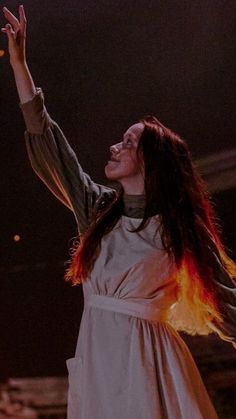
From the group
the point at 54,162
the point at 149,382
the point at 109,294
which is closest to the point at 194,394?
the point at 149,382

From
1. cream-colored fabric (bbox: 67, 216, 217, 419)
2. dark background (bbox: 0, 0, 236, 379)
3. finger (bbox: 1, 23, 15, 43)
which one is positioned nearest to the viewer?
cream-colored fabric (bbox: 67, 216, 217, 419)

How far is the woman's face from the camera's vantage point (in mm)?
1140

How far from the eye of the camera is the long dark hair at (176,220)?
107 cm

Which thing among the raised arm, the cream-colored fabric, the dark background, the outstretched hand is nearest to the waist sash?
the cream-colored fabric

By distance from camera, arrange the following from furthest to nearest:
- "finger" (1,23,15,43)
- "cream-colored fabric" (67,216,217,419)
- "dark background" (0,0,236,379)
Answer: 1. "dark background" (0,0,236,379)
2. "finger" (1,23,15,43)
3. "cream-colored fabric" (67,216,217,419)

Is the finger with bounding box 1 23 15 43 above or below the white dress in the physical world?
above

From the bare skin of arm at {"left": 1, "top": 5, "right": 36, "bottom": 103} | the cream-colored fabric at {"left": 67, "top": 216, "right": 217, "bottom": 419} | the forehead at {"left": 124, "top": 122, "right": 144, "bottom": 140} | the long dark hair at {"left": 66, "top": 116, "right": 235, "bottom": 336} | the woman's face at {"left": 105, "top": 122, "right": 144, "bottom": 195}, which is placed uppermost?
the bare skin of arm at {"left": 1, "top": 5, "right": 36, "bottom": 103}

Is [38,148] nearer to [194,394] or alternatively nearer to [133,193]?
[133,193]

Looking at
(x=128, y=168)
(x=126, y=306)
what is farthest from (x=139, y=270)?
(x=128, y=168)

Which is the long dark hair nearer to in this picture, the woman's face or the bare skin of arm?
the woman's face

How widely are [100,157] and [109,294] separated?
87 centimetres

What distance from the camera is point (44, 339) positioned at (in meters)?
1.75

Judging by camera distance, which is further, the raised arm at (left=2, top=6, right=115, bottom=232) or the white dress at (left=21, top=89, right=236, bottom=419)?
the raised arm at (left=2, top=6, right=115, bottom=232)

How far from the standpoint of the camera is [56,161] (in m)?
1.12
